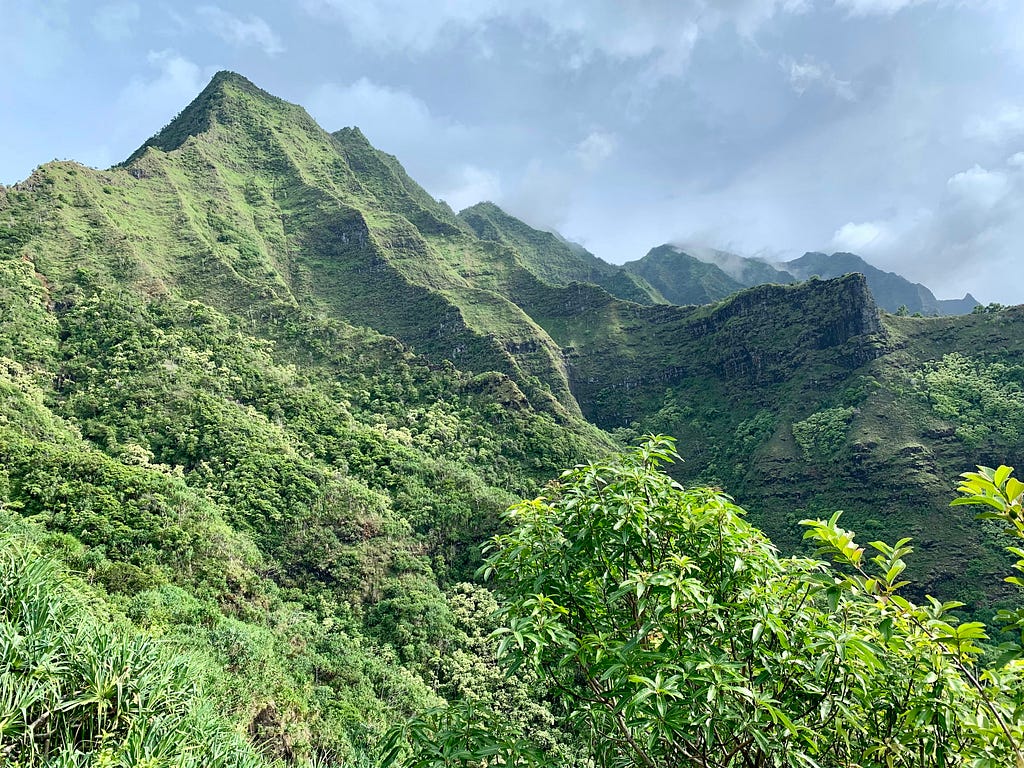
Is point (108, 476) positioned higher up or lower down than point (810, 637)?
lower down

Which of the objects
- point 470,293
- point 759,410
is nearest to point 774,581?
point 759,410

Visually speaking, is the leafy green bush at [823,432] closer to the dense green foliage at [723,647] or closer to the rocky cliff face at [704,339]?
→ the rocky cliff face at [704,339]

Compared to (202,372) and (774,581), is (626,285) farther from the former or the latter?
(774,581)

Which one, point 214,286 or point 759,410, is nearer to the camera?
point 214,286

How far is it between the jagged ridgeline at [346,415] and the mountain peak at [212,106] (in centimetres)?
258

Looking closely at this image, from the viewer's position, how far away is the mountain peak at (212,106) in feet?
465

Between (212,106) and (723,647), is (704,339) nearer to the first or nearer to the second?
(723,647)

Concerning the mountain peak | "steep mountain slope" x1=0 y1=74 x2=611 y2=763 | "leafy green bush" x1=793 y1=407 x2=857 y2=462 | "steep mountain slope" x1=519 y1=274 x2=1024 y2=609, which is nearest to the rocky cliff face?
"steep mountain slope" x1=519 y1=274 x2=1024 y2=609

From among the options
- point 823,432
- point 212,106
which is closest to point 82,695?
point 823,432

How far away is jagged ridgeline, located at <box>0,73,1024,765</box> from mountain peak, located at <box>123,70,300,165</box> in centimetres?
258

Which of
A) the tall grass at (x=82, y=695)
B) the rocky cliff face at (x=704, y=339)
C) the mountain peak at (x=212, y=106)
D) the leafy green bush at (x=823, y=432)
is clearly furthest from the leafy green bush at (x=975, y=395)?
the mountain peak at (x=212, y=106)

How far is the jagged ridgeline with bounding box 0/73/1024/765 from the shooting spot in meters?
31.8

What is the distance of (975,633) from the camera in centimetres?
314

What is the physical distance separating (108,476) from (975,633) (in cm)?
4367
